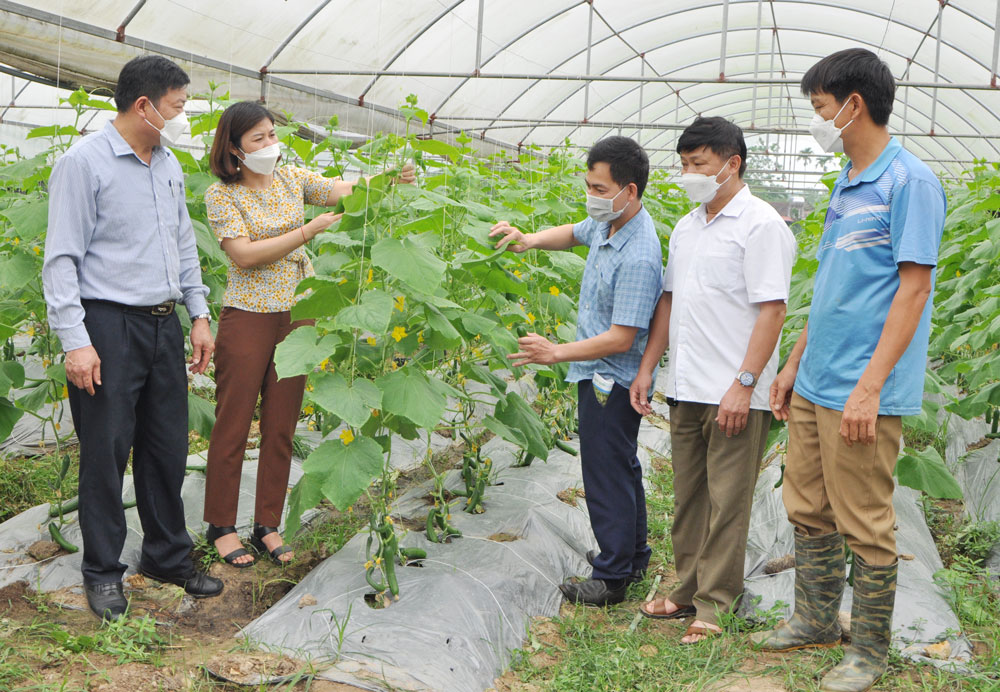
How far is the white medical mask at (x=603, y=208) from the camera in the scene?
3.00m

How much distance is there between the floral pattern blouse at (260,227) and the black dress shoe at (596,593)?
144 centimetres

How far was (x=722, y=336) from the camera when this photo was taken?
2801mm

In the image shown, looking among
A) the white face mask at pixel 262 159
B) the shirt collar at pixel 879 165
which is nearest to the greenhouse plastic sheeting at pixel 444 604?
the white face mask at pixel 262 159

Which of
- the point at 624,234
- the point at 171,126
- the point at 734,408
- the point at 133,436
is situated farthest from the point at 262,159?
the point at 734,408

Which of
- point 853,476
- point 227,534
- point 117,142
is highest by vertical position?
point 117,142

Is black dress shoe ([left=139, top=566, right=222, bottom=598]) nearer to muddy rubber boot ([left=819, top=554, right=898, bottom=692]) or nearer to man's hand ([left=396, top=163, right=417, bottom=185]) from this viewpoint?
man's hand ([left=396, top=163, right=417, bottom=185])

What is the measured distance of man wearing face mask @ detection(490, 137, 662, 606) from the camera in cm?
297

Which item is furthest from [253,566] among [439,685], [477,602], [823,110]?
[823,110]

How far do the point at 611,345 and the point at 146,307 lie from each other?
148 cm

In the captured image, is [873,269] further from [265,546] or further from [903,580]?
[265,546]

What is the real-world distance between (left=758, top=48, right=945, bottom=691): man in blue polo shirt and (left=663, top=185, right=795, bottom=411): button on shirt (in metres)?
0.15

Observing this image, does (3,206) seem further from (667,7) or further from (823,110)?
(667,7)

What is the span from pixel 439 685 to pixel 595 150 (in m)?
1.71

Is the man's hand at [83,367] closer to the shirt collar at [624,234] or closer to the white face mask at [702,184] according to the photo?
the shirt collar at [624,234]
